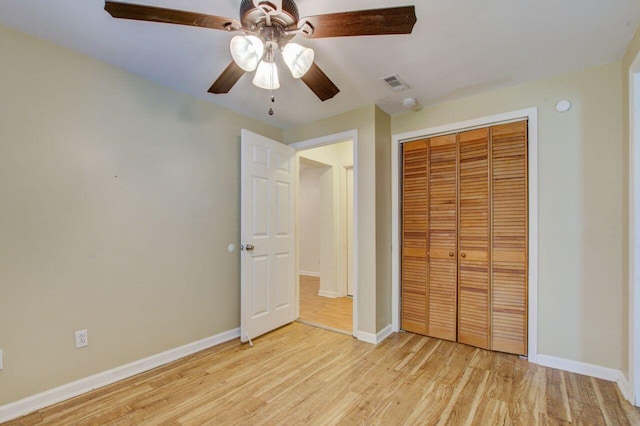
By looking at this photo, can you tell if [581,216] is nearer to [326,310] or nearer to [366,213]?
[366,213]

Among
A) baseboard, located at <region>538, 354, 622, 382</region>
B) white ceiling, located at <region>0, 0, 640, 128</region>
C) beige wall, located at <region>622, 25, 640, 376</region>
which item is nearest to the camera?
white ceiling, located at <region>0, 0, 640, 128</region>

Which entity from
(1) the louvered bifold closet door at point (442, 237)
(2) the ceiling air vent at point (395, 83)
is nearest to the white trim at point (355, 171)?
(2) the ceiling air vent at point (395, 83)

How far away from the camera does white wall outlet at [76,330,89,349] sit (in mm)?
2057

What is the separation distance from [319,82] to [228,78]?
57 cm

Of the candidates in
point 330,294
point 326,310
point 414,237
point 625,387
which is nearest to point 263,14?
point 414,237

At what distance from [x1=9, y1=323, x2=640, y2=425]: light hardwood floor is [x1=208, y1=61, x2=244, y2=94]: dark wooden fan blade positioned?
2059 mm

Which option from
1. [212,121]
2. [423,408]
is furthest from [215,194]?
[423,408]

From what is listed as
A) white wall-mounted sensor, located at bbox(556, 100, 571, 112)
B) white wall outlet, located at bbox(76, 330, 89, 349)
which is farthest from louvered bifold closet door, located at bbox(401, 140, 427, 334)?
white wall outlet, located at bbox(76, 330, 89, 349)

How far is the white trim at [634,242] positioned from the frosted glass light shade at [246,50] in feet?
7.42

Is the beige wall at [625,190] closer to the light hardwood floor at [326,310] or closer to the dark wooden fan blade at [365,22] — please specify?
the dark wooden fan blade at [365,22]

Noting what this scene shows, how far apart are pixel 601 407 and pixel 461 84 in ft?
8.09

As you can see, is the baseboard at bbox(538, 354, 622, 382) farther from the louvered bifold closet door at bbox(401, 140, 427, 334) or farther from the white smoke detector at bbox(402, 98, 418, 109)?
the white smoke detector at bbox(402, 98, 418, 109)

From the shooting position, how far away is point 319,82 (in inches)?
75.1

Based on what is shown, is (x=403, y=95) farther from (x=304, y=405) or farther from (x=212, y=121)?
(x=304, y=405)
